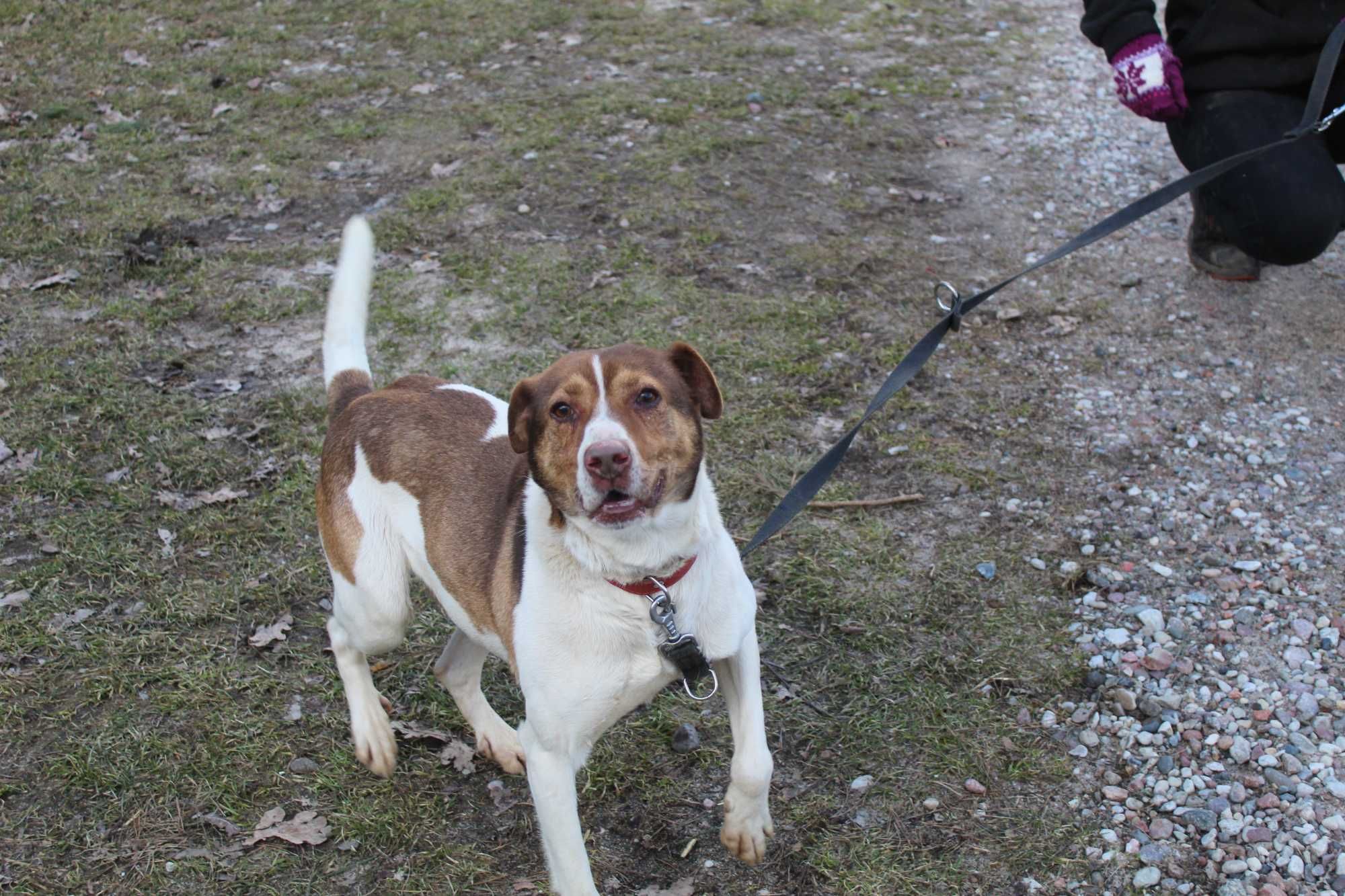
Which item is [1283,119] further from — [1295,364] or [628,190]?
[628,190]

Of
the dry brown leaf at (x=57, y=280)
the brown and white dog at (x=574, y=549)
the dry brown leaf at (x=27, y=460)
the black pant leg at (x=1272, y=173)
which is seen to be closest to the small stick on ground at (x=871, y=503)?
the brown and white dog at (x=574, y=549)

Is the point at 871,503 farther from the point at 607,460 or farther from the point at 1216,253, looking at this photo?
the point at 1216,253

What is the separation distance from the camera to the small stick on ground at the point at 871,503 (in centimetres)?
435

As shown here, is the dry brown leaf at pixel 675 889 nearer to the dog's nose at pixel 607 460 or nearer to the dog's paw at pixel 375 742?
the dog's paw at pixel 375 742

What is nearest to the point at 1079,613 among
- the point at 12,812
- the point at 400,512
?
the point at 400,512

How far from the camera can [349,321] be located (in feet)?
12.1

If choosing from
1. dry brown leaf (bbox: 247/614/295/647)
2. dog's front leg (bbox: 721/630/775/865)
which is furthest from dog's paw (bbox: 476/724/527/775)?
dry brown leaf (bbox: 247/614/295/647)

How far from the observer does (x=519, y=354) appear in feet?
17.4

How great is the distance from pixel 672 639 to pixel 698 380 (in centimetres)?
64

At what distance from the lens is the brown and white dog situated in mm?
2688

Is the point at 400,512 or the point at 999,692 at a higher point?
the point at 400,512

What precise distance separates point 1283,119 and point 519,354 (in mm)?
3398

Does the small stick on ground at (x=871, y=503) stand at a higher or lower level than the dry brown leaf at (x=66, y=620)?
lower

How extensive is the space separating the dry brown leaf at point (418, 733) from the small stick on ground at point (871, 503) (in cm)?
158
